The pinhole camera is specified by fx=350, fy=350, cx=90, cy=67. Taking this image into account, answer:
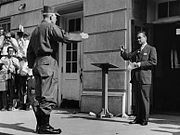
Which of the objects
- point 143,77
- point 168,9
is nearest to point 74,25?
point 168,9

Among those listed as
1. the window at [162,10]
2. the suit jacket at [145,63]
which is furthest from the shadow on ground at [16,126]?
the window at [162,10]

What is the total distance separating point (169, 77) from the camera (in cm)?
1085

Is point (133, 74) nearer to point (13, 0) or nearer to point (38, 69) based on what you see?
point (38, 69)

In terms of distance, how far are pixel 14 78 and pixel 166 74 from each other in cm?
499

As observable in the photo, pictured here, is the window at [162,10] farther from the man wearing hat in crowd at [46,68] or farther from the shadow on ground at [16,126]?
the shadow on ground at [16,126]

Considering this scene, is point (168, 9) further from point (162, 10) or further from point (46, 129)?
point (46, 129)

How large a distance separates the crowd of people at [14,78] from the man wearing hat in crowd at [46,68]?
4719 millimetres

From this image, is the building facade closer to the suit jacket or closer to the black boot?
the suit jacket

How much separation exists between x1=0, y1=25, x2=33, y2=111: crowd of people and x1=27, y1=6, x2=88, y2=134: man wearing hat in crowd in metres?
4.72

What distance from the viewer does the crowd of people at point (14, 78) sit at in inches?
453

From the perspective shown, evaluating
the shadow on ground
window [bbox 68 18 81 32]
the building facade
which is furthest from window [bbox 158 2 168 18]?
the shadow on ground

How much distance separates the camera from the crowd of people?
1151 centimetres

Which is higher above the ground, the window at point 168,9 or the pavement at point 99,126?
the window at point 168,9

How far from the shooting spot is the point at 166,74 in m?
10.7
